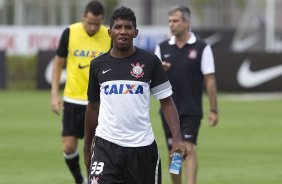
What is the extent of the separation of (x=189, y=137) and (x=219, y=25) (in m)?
35.8

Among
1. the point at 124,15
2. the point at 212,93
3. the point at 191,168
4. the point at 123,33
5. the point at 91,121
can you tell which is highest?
the point at 124,15

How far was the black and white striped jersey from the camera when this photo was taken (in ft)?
29.0

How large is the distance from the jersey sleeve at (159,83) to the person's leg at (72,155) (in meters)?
4.37

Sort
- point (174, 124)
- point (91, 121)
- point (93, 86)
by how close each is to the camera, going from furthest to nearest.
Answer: point (91, 121)
point (93, 86)
point (174, 124)

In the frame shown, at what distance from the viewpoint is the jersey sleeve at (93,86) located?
29.6ft

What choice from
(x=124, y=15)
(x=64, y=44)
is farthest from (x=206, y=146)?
(x=124, y=15)

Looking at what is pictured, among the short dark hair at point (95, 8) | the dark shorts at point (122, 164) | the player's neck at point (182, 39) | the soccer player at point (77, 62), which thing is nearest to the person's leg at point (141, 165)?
the dark shorts at point (122, 164)

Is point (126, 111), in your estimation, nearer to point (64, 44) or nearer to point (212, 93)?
point (212, 93)

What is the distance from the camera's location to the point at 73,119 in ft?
43.1

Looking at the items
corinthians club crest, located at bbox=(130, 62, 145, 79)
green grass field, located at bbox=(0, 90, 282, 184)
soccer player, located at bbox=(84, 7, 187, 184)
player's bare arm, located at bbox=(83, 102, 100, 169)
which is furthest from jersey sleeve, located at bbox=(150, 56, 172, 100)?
green grass field, located at bbox=(0, 90, 282, 184)

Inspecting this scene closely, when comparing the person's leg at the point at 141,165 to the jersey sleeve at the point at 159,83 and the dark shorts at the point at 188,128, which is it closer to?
the jersey sleeve at the point at 159,83

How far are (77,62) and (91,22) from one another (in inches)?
22.3

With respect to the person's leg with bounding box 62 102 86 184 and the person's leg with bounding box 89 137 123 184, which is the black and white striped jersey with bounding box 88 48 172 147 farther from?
the person's leg with bounding box 62 102 86 184

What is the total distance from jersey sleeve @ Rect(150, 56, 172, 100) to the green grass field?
4907mm
